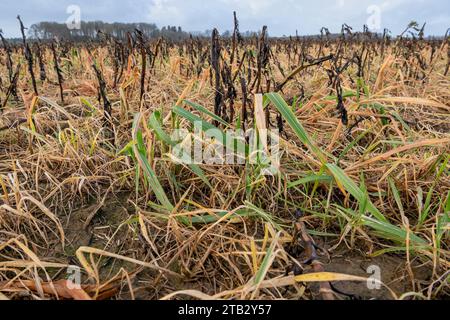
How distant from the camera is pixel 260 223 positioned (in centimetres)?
144

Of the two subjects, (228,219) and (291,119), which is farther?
(291,119)

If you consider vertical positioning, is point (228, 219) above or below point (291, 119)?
below

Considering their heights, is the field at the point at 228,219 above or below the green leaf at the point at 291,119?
below

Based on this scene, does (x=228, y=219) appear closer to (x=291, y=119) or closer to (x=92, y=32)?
(x=291, y=119)

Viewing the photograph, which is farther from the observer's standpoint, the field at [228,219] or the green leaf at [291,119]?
the green leaf at [291,119]

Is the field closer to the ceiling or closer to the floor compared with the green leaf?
closer to the floor

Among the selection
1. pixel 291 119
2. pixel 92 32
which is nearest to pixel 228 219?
pixel 291 119

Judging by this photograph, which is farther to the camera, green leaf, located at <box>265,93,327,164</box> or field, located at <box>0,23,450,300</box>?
green leaf, located at <box>265,93,327,164</box>

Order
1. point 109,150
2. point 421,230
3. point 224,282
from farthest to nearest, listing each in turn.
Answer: point 109,150 → point 421,230 → point 224,282

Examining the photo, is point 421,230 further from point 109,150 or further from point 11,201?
point 11,201

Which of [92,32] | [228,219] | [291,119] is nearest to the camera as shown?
[228,219]

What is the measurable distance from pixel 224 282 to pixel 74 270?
56 centimetres

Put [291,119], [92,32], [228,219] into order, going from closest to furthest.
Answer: [228,219] < [291,119] < [92,32]
